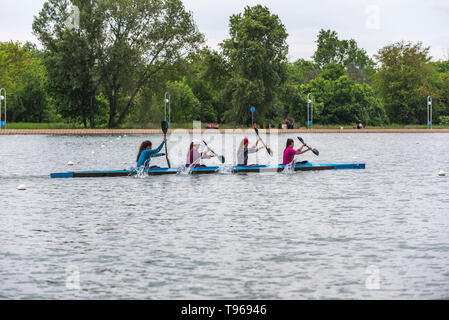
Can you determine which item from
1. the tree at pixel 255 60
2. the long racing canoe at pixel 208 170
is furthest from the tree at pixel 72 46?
the long racing canoe at pixel 208 170

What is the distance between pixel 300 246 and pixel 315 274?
2.01m

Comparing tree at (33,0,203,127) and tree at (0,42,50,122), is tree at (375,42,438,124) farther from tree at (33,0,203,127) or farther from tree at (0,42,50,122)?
tree at (0,42,50,122)

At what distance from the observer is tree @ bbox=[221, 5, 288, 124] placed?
265ft

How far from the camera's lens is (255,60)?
8056 centimetres

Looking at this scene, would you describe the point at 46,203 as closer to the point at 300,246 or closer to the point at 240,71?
the point at 300,246

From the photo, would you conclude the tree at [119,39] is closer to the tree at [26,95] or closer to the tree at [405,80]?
the tree at [26,95]

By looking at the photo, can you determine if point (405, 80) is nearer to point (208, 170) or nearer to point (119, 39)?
point (119, 39)

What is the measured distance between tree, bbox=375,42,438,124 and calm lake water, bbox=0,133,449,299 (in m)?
84.2

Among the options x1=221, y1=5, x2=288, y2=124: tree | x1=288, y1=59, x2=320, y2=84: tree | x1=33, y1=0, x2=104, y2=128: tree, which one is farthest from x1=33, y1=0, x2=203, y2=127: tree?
x1=288, y1=59, x2=320, y2=84: tree

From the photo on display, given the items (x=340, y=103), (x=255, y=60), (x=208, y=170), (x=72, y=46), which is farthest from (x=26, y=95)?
(x=208, y=170)

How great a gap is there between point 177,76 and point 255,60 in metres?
9.19
